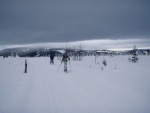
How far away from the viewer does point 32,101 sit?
7.10 meters

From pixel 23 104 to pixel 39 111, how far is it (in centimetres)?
98

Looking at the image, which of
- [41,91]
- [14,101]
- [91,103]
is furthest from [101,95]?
[14,101]

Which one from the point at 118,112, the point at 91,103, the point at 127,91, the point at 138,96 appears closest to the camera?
the point at 118,112

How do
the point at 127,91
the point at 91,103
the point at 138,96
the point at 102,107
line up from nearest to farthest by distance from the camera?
the point at 102,107 < the point at 91,103 < the point at 138,96 < the point at 127,91

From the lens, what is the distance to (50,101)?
23.0 ft

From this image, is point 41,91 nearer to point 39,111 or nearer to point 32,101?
point 32,101

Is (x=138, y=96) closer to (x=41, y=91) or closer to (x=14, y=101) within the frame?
(x=41, y=91)

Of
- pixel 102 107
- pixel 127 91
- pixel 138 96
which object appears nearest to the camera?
pixel 102 107

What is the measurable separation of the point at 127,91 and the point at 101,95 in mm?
1525

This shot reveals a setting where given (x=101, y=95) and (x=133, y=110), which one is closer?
(x=133, y=110)

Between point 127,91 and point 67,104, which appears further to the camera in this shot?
point 127,91

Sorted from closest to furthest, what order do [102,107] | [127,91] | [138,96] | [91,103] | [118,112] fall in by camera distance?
[118,112], [102,107], [91,103], [138,96], [127,91]

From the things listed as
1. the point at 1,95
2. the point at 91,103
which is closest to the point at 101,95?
the point at 91,103

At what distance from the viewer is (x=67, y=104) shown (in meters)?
6.66
